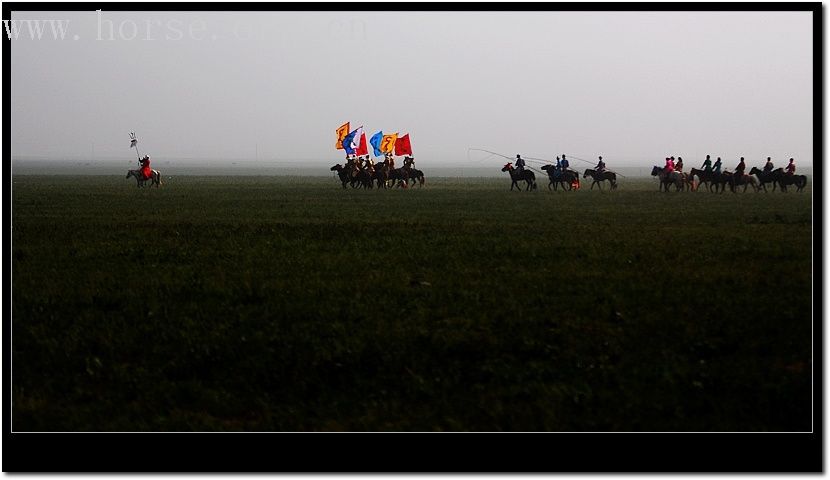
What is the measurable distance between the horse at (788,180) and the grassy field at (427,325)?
0.42ft

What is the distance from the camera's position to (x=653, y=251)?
8.82m

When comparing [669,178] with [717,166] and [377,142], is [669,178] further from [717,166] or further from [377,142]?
[377,142]

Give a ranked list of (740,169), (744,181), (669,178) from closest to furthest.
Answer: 1. (740,169)
2. (744,181)
3. (669,178)

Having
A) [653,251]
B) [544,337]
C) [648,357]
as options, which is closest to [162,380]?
[544,337]

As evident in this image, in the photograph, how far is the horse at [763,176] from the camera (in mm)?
9023

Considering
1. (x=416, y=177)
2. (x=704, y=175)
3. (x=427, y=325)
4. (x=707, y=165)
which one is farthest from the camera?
(x=416, y=177)

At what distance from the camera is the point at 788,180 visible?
8.53m

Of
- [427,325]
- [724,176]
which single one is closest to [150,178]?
[724,176]

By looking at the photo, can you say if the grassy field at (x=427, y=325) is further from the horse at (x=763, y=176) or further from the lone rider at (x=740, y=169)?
the lone rider at (x=740, y=169)

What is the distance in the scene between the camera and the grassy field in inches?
230

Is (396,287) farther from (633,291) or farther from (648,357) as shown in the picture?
(648,357)

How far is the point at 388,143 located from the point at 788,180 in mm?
→ 3872

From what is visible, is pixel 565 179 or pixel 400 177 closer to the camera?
pixel 565 179

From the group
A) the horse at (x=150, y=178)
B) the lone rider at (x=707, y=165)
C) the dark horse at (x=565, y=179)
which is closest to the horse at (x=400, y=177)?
the dark horse at (x=565, y=179)
